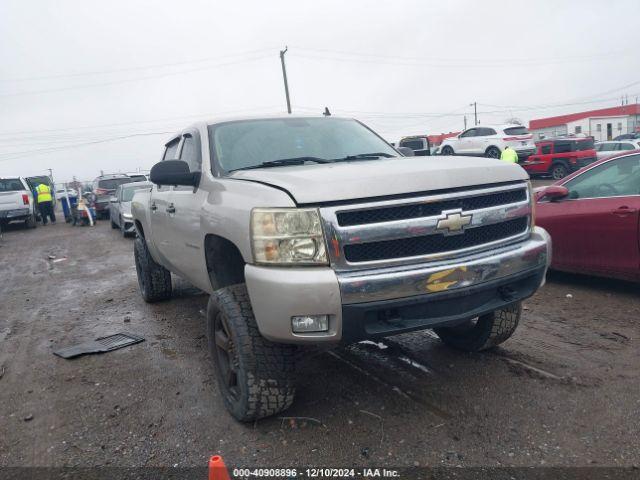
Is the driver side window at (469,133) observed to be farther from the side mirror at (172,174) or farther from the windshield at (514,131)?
the side mirror at (172,174)

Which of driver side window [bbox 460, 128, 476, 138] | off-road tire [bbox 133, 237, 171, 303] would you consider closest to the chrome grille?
off-road tire [bbox 133, 237, 171, 303]

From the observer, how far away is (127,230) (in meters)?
13.9

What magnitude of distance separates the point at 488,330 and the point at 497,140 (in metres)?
19.8

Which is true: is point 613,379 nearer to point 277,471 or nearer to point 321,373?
point 321,373

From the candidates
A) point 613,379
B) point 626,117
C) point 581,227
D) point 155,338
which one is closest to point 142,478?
point 155,338

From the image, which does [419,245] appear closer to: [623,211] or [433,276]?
[433,276]

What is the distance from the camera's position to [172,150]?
509cm

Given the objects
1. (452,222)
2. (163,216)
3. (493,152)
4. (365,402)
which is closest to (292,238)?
(452,222)

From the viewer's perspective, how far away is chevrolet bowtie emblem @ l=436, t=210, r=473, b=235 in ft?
9.02

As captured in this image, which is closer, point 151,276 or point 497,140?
point 151,276

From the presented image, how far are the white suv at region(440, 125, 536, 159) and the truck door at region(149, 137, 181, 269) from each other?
18.6m

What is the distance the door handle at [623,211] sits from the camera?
4863mm

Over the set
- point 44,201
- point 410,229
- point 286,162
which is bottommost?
point 44,201

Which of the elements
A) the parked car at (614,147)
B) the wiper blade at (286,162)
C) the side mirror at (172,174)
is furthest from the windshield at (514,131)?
the side mirror at (172,174)
